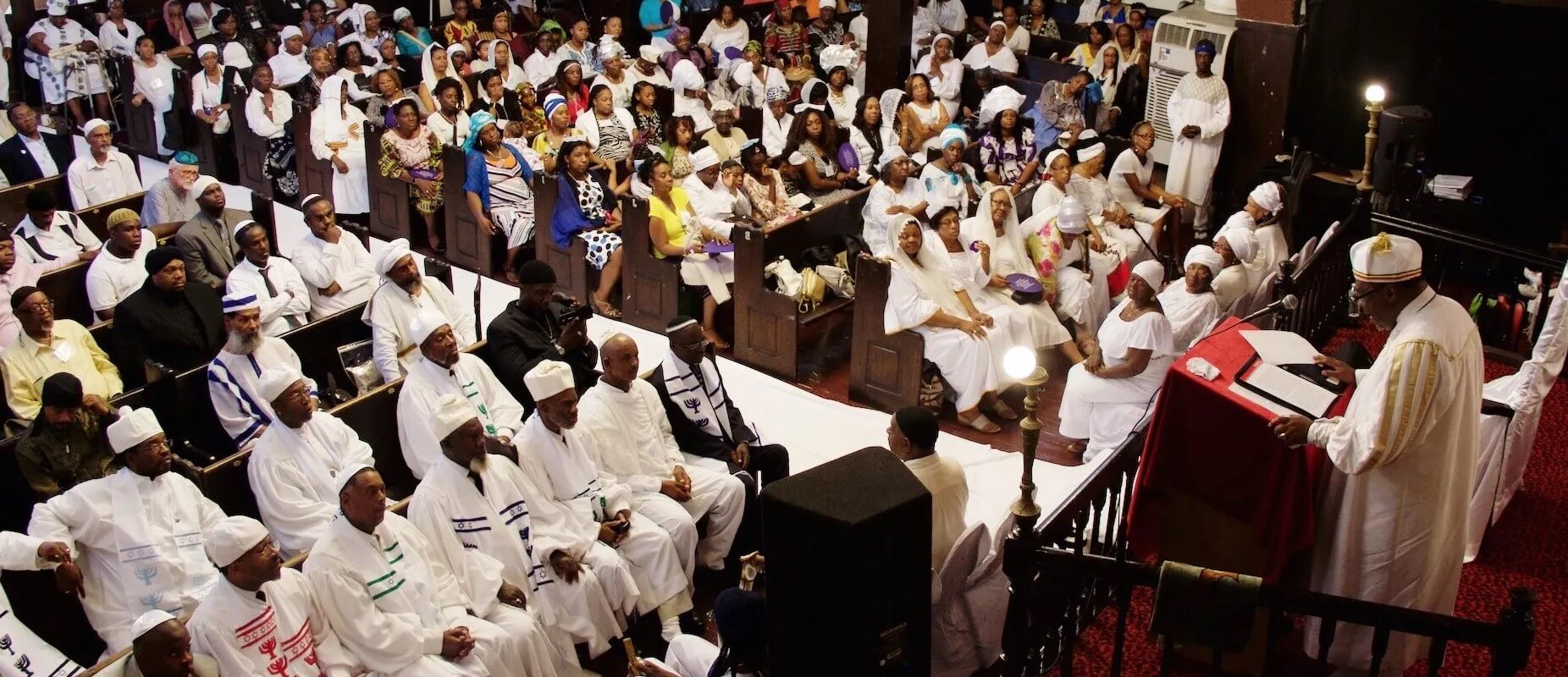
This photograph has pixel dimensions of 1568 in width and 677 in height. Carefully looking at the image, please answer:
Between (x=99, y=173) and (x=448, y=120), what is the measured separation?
228 centimetres

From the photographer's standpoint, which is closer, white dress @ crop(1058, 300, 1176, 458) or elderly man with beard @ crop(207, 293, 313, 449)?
elderly man with beard @ crop(207, 293, 313, 449)

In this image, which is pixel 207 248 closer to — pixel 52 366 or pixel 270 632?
pixel 52 366

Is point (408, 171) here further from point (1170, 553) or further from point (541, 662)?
point (1170, 553)

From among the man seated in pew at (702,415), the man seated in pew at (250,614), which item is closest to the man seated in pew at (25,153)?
the man seated in pew at (702,415)

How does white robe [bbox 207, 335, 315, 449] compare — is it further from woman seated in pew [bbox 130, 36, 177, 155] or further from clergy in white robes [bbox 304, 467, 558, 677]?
woman seated in pew [bbox 130, 36, 177, 155]

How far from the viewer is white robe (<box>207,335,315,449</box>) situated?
6.03 metres

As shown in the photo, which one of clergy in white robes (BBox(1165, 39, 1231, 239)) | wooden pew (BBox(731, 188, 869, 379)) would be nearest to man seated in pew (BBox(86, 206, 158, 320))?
wooden pew (BBox(731, 188, 869, 379))

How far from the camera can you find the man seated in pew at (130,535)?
4.92m

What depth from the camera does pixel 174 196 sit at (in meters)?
8.41

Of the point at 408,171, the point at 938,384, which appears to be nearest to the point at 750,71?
the point at 408,171

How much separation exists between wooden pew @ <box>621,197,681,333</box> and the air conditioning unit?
464 cm

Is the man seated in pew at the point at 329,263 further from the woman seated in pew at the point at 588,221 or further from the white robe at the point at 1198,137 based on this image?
the white robe at the point at 1198,137

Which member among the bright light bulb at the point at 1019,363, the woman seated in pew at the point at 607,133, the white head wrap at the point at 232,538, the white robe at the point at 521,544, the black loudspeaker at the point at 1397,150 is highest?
the black loudspeaker at the point at 1397,150

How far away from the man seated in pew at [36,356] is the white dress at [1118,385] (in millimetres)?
4581
